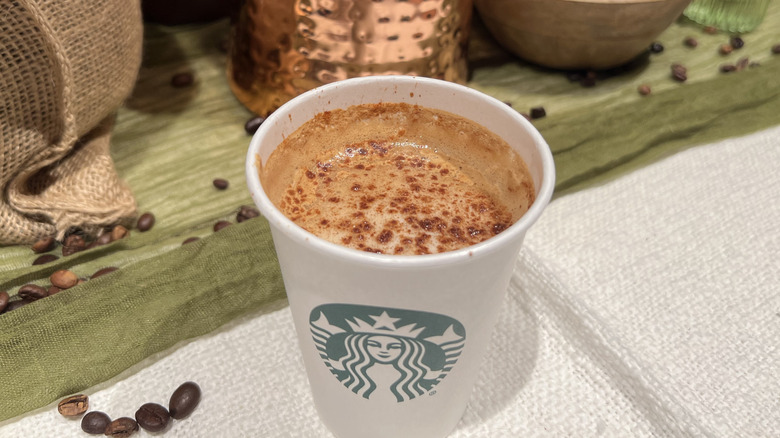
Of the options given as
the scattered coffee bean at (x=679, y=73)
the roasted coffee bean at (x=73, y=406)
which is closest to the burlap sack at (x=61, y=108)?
the roasted coffee bean at (x=73, y=406)

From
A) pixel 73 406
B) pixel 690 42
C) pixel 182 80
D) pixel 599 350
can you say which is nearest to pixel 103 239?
Result: pixel 73 406

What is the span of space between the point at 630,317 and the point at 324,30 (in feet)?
2.02

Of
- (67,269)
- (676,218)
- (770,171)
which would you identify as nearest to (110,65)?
(67,269)

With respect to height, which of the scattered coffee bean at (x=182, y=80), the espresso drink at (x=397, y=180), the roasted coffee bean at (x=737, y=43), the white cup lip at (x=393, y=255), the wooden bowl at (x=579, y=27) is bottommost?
the scattered coffee bean at (x=182, y=80)

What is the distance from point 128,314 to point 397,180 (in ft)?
1.27

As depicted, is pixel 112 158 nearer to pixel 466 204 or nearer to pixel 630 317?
pixel 466 204

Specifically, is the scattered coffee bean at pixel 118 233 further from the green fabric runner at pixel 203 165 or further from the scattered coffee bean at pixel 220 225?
the scattered coffee bean at pixel 220 225

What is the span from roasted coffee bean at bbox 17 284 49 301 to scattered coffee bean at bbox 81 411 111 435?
21cm

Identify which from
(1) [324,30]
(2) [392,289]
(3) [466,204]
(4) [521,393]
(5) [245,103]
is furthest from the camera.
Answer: (5) [245,103]

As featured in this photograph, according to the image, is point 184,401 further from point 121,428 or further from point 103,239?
point 103,239

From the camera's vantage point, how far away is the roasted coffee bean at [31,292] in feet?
2.65

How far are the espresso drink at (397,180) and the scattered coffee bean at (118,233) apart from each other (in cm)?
43

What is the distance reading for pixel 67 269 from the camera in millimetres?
872

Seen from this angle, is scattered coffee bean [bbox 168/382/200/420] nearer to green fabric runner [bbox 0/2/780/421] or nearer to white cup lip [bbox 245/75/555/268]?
green fabric runner [bbox 0/2/780/421]
